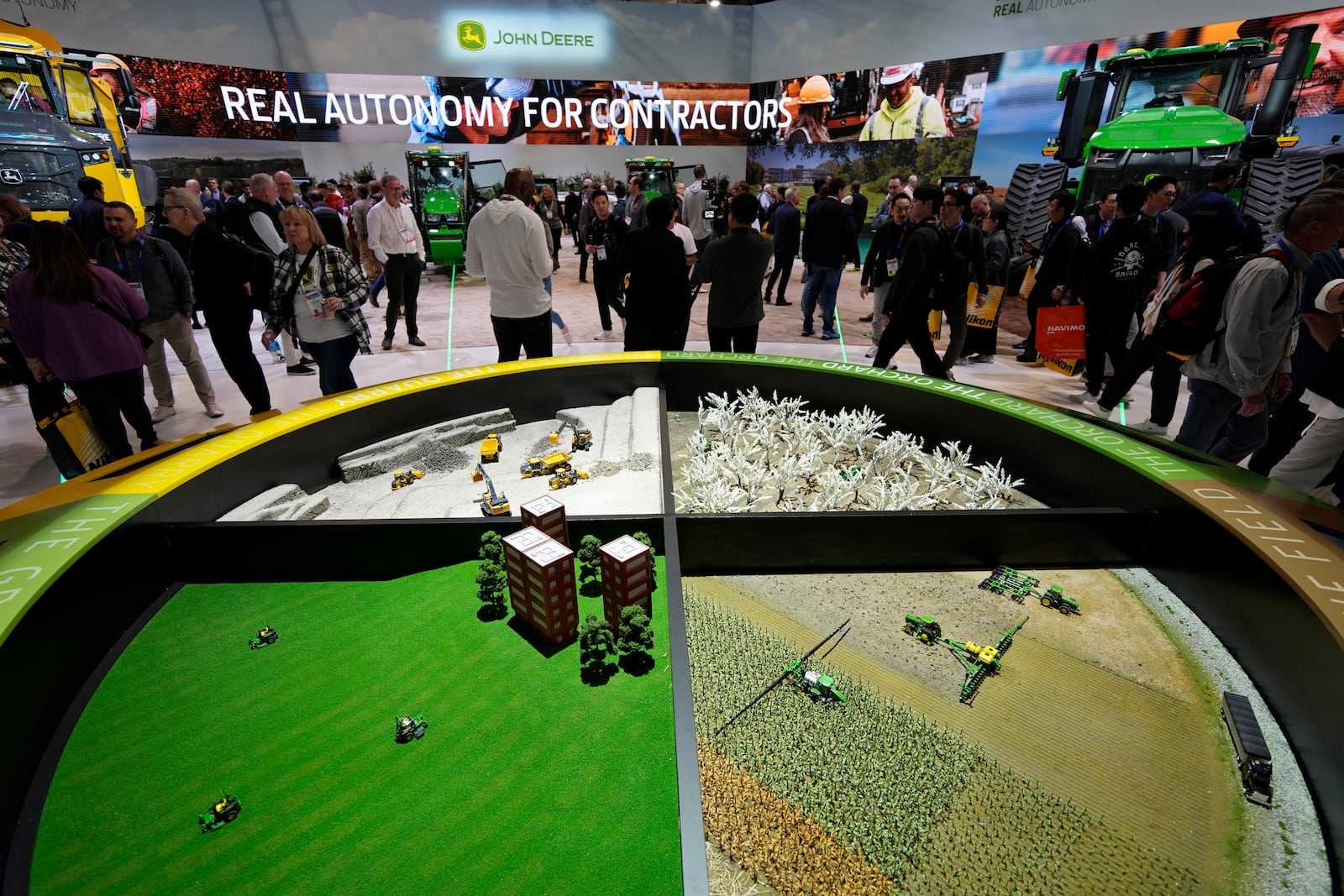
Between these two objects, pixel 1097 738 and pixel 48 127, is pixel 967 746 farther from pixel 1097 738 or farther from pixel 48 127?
pixel 48 127

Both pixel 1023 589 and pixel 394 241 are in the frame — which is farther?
pixel 394 241

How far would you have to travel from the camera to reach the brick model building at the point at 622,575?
1.82 m

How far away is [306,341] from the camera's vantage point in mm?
3633

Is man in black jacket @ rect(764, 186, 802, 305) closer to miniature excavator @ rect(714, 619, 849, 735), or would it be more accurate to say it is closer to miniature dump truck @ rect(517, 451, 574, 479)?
miniature dump truck @ rect(517, 451, 574, 479)

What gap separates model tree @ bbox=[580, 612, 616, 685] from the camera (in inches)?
67.2

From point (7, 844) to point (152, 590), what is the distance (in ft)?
3.07

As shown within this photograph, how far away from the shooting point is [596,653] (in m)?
1.73

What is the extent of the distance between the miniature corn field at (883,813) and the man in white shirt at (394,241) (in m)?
5.69

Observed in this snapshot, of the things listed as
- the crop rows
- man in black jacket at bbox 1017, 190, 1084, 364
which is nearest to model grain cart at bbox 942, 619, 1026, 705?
the crop rows

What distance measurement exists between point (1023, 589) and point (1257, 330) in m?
1.63

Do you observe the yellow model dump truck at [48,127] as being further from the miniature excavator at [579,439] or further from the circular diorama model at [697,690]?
the miniature excavator at [579,439]

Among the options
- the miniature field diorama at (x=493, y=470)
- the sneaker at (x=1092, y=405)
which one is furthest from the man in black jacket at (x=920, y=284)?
the miniature field diorama at (x=493, y=470)

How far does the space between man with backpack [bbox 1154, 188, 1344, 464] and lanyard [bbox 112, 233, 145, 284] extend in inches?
240

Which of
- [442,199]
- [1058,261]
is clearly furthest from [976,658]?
[442,199]
